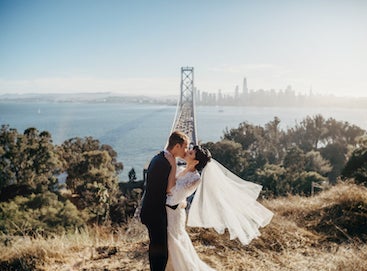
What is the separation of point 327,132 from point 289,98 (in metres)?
105

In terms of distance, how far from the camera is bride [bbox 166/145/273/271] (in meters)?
2.30

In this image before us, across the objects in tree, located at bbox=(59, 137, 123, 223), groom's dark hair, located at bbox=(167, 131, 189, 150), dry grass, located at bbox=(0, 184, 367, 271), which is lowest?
tree, located at bbox=(59, 137, 123, 223)

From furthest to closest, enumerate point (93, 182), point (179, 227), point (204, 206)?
point (93, 182) → point (204, 206) → point (179, 227)

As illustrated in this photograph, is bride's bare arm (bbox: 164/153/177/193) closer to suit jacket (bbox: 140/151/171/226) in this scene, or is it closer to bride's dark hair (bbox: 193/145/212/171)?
suit jacket (bbox: 140/151/171/226)

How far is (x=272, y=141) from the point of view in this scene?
35.1m

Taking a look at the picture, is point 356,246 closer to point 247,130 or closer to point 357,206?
A: point 357,206

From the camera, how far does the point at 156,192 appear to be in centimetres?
226

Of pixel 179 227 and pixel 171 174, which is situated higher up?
pixel 171 174

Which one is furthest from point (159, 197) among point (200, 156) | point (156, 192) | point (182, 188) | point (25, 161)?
point (25, 161)

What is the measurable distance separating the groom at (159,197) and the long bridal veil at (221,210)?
0.60 metres

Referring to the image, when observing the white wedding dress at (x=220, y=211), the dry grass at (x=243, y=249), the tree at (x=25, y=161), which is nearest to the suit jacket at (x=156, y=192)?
the white wedding dress at (x=220, y=211)

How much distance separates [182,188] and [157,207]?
0.22 m

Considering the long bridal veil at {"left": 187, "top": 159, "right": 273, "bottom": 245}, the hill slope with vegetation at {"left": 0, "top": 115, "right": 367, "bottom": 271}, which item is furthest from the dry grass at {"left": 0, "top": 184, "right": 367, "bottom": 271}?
the long bridal veil at {"left": 187, "top": 159, "right": 273, "bottom": 245}

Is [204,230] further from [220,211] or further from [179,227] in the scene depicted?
[179,227]
